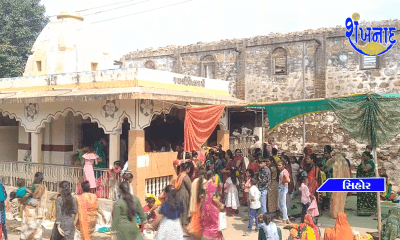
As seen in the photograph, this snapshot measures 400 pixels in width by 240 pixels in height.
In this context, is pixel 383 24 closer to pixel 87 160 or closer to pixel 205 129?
pixel 205 129

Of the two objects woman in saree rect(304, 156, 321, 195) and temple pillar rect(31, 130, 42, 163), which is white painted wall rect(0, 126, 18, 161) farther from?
woman in saree rect(304, 156, 321, 195)

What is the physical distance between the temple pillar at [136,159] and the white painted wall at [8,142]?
7.53 m

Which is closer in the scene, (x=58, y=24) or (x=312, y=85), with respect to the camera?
(x=58, y=24)

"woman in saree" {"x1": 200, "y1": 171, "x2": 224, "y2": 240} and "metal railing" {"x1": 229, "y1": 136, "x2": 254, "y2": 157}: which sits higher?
"metal railing" {"x1": 229, "y1": 136, "x2": 254, "y2": 157}

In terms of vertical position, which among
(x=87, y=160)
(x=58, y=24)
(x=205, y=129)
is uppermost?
(x=58, y=24)

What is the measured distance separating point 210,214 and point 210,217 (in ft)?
0.17

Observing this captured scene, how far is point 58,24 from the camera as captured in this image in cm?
1420

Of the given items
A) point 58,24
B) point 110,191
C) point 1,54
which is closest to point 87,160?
point 110,191

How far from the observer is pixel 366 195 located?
32.7 ft

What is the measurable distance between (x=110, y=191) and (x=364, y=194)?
595 cm

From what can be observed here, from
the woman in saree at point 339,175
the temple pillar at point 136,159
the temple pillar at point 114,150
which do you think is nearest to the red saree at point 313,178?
the woman in saree at point 339,175

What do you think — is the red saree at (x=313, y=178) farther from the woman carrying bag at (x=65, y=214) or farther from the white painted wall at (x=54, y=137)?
the white painted wall at (x=54, y=137)

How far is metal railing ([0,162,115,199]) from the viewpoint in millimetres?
10480

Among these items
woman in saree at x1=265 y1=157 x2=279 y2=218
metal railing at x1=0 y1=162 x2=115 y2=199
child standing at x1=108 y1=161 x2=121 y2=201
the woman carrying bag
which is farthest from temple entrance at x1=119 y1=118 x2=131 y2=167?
the woman carrying bag
